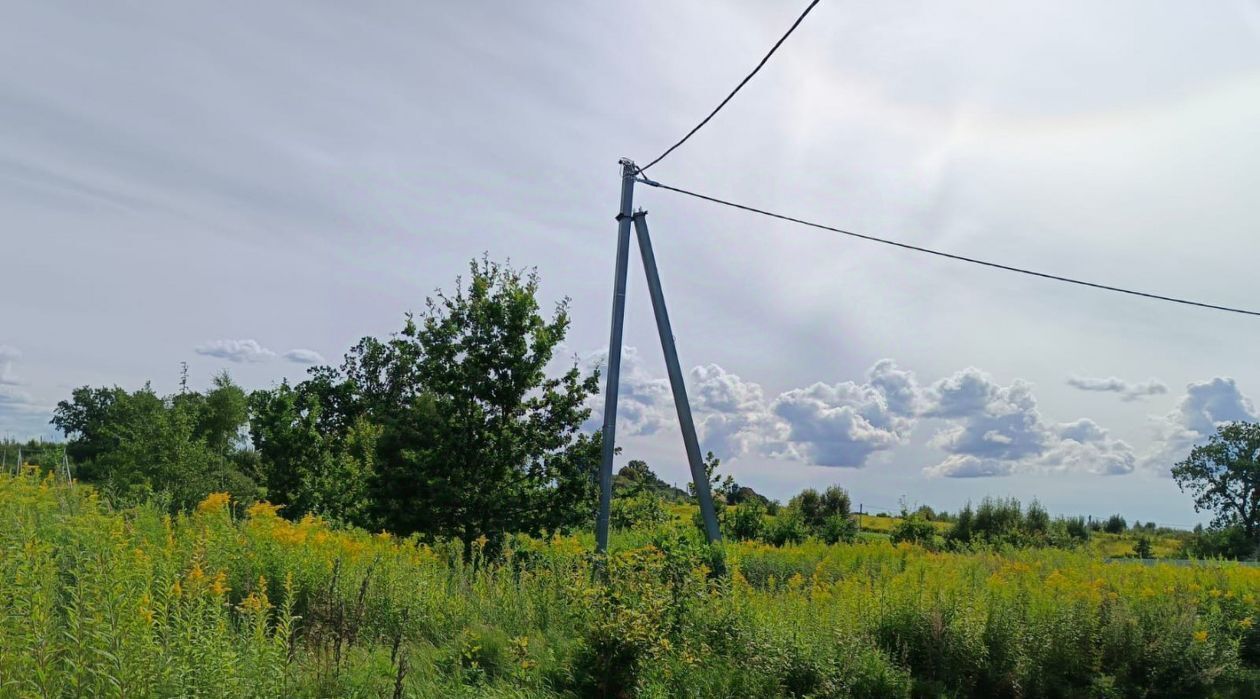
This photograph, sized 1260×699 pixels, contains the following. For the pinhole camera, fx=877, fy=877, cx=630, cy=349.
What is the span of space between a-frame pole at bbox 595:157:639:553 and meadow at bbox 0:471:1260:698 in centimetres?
110

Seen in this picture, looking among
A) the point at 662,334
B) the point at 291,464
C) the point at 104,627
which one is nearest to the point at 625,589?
the point at 104,627

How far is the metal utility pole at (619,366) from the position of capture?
10.4 metres

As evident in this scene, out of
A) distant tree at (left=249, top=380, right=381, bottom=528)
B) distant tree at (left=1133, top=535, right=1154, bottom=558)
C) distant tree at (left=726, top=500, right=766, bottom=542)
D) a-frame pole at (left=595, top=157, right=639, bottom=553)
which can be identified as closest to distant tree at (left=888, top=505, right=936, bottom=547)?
distant tree at (left=726, top=500, right=766, bottom=542)

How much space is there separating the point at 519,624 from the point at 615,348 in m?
4.62

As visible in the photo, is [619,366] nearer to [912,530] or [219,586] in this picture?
[219,586]

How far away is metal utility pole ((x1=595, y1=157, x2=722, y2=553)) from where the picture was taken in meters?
10.4

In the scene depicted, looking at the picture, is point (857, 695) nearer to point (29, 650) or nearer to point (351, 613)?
point (351, 613)

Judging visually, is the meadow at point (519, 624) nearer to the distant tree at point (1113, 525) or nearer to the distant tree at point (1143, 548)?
the distant tree at point (1143, 548)

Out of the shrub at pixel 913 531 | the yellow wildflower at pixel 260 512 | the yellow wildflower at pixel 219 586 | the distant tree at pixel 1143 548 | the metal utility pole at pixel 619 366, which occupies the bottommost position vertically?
the distant tree at pixel 1143 548

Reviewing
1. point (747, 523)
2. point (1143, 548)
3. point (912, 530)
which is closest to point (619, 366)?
point (747, 523)

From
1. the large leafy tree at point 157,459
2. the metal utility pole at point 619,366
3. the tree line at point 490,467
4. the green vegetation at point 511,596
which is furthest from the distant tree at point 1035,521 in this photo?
the large leafy tree at point 157,459

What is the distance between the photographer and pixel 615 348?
10797mm

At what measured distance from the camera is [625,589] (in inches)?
259

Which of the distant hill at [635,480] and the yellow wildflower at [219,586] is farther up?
the distant hill at [635,480]
